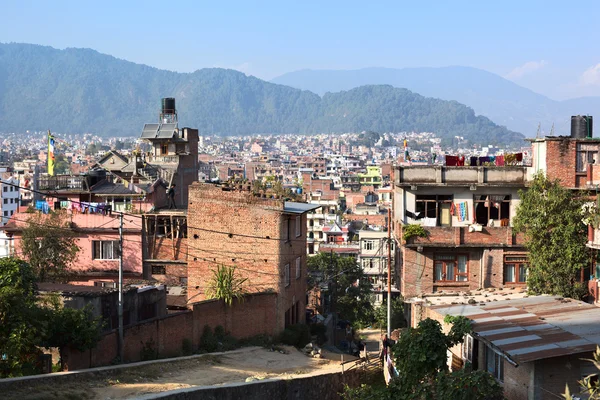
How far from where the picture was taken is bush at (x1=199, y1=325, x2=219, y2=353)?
27703 mm

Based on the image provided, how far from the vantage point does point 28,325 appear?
20.5 metres

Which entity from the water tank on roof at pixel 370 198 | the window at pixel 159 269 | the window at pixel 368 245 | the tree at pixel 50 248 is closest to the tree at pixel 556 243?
the window at pixel 159 269

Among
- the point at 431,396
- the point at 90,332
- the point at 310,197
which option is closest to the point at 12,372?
the point at 90,332

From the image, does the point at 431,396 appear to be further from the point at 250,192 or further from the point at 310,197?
the point at 310,197

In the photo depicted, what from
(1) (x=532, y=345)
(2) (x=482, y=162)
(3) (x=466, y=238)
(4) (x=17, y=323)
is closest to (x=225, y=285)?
(3) (x=466, y=238)

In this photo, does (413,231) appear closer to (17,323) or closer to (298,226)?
(298,226)

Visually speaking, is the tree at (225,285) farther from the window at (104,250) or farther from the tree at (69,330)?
the tree at (69,330)

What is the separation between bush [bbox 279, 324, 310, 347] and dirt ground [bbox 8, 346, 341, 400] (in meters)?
0.56

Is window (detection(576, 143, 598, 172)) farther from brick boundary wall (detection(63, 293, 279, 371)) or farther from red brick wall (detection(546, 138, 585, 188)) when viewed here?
brick boundary wall (detection(63, 293, 279, 371))

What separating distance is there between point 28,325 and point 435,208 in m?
15.7

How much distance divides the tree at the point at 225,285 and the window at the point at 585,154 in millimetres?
11703

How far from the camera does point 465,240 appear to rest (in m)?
30.2

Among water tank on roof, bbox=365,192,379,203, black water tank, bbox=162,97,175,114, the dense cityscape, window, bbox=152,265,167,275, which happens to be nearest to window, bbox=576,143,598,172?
the dense cityscape

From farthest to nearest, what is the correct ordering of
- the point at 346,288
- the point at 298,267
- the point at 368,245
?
the point at 368,245, the point at 346,288, the point at 298,267
